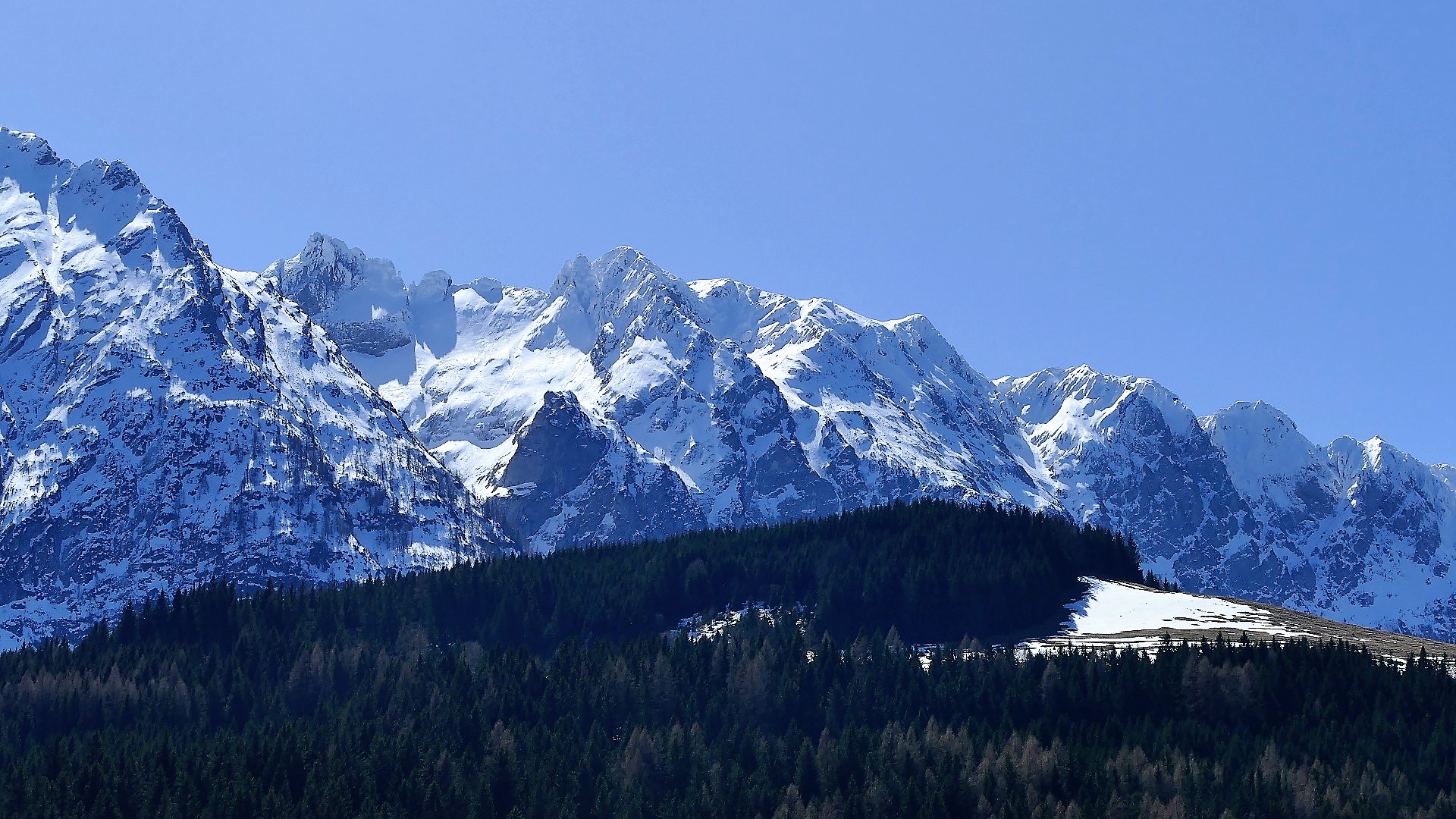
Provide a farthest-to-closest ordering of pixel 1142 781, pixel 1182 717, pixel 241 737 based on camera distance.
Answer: pixel 241 737 < pixel 1182 717 < pixel 1142 781

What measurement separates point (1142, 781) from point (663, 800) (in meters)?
46.7

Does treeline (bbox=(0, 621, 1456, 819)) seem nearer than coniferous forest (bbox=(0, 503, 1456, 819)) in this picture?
Yes

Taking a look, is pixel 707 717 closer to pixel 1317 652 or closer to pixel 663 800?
pixel 663 800

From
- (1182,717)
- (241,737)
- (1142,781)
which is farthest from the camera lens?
(241,737)

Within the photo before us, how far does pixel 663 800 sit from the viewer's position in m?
163

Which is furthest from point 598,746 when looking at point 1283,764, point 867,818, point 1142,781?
point 1283,764

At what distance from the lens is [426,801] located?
536ft

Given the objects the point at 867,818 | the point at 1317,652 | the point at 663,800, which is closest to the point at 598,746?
the point at 663,800

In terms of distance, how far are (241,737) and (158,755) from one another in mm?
16741

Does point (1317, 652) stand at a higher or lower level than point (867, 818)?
higher

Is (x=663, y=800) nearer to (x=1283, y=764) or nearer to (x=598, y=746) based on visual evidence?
(x=598, y=746)

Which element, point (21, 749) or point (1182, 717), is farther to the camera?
point (21, 749)

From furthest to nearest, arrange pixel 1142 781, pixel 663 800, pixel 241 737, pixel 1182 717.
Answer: pixel 241 737 → pixel 1182 717 → pixel 663 800 → pixel 1142 781

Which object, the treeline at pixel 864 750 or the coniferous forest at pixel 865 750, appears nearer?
the treeline at pixel 864 750
